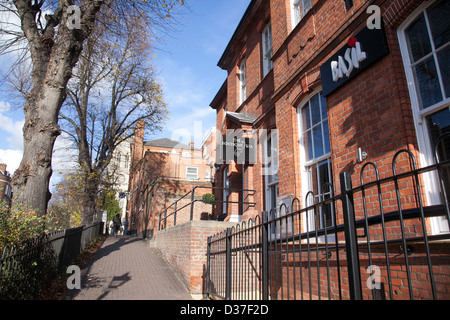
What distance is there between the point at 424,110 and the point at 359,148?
99 cm

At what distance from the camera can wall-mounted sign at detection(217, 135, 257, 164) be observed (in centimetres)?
943

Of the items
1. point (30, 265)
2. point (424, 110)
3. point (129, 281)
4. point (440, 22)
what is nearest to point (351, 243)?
point (424, 110)

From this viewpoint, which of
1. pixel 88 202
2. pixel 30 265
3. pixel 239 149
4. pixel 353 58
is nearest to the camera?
pixel 30 265

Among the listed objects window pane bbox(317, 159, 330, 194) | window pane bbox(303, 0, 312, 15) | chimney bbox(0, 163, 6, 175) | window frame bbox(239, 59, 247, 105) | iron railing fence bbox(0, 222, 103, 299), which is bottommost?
iron railing fence bbox(0, 222, 103, 299)

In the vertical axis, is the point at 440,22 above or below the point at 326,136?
above

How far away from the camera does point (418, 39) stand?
4.10 meters

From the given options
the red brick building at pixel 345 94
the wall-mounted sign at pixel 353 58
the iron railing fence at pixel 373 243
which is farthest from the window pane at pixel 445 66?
the iron railing fence at pixel 373 243

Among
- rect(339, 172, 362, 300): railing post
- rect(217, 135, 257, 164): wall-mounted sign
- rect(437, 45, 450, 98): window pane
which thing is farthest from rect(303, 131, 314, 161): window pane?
rect(339, 172, 362, 300): railing post

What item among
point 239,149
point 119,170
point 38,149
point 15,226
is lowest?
point 15,226

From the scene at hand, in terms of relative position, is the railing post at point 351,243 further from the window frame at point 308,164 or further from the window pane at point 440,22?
the window frame at point 308,164

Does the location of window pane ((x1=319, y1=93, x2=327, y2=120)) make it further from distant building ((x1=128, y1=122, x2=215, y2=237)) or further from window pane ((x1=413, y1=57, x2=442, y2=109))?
distant building ((x1=128, y1=122, x2=215, y2=237))

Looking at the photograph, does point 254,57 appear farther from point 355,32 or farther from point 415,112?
point 415,112

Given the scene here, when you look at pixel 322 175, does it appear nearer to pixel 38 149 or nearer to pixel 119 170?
pixel 38 149

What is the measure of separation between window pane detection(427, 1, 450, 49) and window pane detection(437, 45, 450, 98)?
129mm
